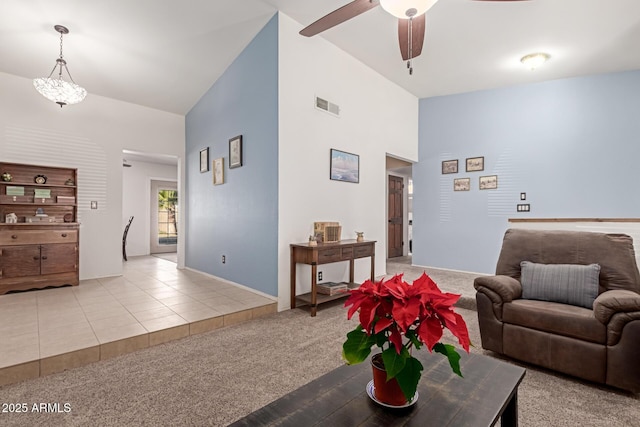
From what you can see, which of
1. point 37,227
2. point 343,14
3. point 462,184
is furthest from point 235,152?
point 462,184

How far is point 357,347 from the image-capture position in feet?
3.50

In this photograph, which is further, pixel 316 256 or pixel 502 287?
pixel 316 256

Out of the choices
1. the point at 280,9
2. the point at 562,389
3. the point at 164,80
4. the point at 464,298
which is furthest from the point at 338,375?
the point at 164,80

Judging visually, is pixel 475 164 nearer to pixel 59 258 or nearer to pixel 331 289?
pixel 331 289

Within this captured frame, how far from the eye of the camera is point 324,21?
2.51 meters

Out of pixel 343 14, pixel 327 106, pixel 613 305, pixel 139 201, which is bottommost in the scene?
pixel 613 305

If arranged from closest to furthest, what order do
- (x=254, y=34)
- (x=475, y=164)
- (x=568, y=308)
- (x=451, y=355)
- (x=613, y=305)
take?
1. (x=451, y=355)
2. (x=613, y=305)
3. (x=568, y=308)
4. (x=254, y=34)
5. (x=475, y=164)

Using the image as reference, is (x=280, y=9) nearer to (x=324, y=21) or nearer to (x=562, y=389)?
(x=324, y=21)

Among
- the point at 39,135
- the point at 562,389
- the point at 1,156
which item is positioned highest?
the point at 39,135

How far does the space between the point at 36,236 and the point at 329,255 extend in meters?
3.88

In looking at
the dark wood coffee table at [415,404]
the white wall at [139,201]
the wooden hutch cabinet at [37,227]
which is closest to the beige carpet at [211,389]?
the dark wood coffee table at [415,404]

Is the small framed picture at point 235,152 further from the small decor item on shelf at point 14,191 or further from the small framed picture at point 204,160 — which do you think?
the small decor item on shelf at point 14,191

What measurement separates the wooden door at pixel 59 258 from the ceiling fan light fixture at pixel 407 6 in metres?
4.87

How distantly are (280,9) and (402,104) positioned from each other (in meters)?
2.86
